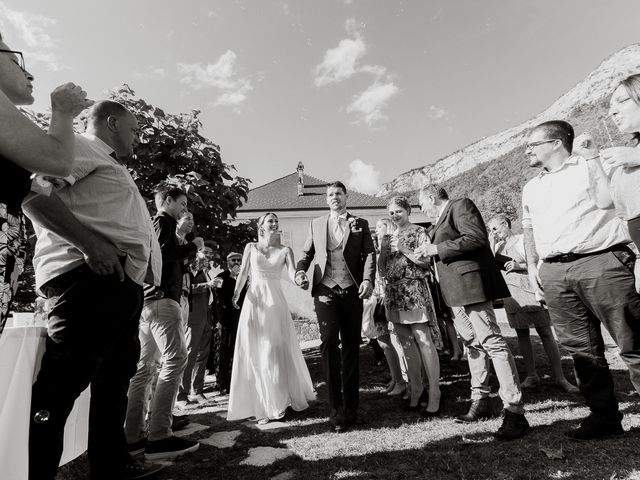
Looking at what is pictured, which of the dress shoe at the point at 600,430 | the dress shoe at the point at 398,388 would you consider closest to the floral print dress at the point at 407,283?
the dress shoe at the point at 398,388

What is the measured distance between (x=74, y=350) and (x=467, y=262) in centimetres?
312

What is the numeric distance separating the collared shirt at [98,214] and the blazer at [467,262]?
2.62m

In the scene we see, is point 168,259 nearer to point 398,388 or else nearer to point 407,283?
point 407,283

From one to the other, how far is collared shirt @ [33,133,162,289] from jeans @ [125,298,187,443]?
1125mm

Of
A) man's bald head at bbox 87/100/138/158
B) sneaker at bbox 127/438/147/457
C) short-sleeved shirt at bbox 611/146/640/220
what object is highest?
man's bald head at bbox 87/100/138/158

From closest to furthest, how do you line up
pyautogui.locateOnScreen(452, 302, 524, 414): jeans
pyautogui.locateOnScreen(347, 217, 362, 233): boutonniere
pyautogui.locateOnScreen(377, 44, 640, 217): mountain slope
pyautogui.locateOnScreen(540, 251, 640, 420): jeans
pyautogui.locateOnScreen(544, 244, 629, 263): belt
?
pyautogui.locateOnScreen(540, 251, 640, 420): jeans < pyautogui.locateOnScreen(544, 244, 629, 263): belt < pyautogui.locateOnScreen(452, 302, 524, 414): jeans < pyautogui.locateOnScreen(347, 217, 362, 233): boutonniere < pyautogui.locateOnScreen(377, 44, 640, 217): mountain slope

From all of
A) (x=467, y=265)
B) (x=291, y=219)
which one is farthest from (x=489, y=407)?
(x=291, y=219)

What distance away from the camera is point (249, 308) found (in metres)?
4.87

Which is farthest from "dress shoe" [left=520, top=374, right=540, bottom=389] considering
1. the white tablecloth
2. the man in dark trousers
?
the white tablecloth

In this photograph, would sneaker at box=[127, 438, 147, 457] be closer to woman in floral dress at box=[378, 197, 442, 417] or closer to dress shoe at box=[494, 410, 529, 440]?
woman in floral dress at box=[378, 197, 442, 417]

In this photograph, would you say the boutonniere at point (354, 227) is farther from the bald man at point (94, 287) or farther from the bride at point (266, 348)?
the bald man at point (94, 287)

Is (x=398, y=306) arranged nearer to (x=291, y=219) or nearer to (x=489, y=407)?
(x=489, y=407)

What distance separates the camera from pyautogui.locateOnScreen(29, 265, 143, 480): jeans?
183 cm

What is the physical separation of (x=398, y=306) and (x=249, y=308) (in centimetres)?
185
